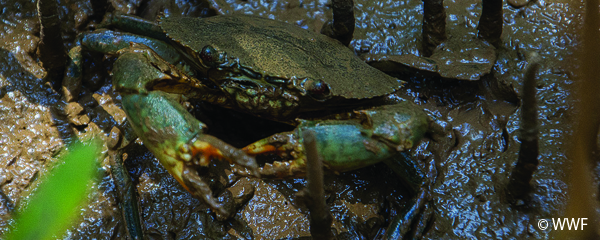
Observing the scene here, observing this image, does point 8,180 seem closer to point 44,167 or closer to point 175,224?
point 44,167

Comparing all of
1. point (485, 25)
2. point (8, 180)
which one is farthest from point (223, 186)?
point (485, 25)

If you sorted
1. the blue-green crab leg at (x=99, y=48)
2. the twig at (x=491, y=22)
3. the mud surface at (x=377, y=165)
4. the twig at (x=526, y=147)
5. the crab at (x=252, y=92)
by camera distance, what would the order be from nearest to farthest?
1. the twig at (x=526, y=147)
2. the crab at (x=252, y=92)
3. the mud surface at (x=377, y=165)
4. the blue-green crab leg at (x=99, y=48)
5. the twig at (x=491, y=22)

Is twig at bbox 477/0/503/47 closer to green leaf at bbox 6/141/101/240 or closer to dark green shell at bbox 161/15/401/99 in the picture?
dark green shell at bbox 161/15/401/99

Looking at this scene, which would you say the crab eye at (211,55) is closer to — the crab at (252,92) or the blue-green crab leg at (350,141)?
the crab at (252,92)

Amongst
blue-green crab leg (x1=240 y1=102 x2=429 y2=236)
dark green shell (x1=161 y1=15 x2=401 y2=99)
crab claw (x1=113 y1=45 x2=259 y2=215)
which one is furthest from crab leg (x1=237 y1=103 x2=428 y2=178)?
dark green shell (x1=161 y1=15 x2=401 y2=99)

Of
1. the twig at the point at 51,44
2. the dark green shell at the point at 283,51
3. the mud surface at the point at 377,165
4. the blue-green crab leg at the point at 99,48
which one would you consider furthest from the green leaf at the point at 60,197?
the dark green shell at the point at 283,51
